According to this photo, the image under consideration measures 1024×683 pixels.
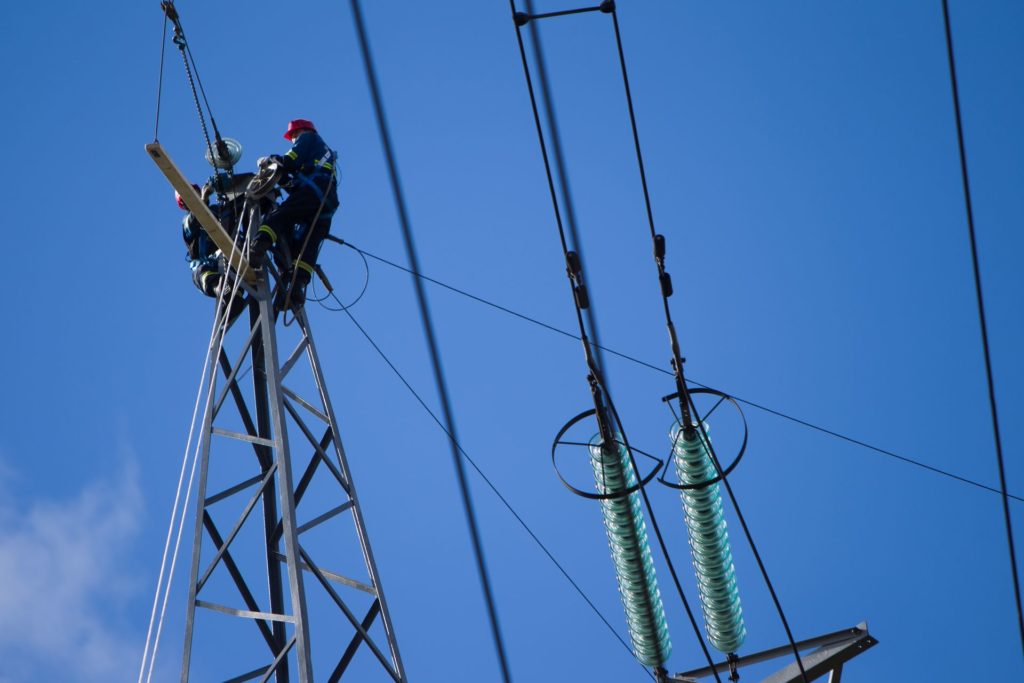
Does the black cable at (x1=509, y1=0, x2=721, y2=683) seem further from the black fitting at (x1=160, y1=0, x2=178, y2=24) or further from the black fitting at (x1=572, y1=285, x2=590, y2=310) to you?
the black fitting at (x1=160, y1=0, x2=178, y2=24)

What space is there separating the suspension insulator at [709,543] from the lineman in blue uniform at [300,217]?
12.1ft

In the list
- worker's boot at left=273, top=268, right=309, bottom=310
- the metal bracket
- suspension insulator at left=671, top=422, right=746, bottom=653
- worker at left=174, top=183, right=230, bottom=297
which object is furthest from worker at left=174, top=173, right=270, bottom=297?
the metal bracket

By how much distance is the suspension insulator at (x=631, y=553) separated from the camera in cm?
922

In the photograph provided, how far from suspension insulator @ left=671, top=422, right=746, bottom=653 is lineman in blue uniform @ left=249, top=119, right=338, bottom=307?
12.1 feet

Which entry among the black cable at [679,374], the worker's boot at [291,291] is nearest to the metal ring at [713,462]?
the black cable at [679,374]

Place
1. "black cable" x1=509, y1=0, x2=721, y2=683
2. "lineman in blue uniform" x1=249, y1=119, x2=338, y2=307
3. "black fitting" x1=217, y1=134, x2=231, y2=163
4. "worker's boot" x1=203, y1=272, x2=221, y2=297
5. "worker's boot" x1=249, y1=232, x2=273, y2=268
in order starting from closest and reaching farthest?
"black cable" x1=509, y1=0, x2=721, y2=683 → "worker's boot" x1=249, y1=232, x2=273, y2=268 → "lineman in blue uniform" x1=249, y1=119, x2=338, y2=307 → "worker's boot" x1=203, y1=272, x2=221, y2=297 → "black fitting" x1=217, y1=134, x2=231, y2=163

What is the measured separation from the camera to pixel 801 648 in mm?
9680

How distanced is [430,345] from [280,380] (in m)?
1.37

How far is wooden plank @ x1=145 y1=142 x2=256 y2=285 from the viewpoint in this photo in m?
10.5

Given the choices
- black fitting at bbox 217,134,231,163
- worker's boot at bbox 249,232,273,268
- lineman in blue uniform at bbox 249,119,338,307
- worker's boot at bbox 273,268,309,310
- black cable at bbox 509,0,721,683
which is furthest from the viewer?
black fitting at bbox 217,134,231,163

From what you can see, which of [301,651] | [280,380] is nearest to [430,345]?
[280,380]

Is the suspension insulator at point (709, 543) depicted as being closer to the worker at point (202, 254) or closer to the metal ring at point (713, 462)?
the metal ring at point (713, 462)

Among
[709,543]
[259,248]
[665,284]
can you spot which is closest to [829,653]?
[709,543]

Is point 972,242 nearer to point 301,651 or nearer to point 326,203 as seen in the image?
point 301,651
